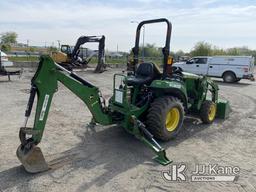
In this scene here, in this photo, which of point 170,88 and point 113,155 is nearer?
point 113,155

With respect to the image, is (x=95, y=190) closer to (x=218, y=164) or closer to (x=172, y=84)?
(x=218, y=164)

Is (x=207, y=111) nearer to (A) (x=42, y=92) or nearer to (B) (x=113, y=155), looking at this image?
(B) (x=113, y=155)

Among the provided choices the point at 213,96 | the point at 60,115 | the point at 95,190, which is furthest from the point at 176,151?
the point at 60,115

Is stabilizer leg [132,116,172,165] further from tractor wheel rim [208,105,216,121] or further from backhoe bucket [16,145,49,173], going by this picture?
tractor wheel rim [208,105,216,121]

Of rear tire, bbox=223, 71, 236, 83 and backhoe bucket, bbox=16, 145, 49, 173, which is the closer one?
backhoe bucket, bbox=16, 145, 49, 173

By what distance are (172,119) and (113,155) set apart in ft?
5.31

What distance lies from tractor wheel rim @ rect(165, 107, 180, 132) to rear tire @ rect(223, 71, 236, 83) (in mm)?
13777

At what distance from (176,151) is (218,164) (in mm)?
803

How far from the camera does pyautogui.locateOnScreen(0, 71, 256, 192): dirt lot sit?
3.74 metres

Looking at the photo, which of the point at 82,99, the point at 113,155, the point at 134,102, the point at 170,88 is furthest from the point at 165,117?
the point at 82,99

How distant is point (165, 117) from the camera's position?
16.9 feet

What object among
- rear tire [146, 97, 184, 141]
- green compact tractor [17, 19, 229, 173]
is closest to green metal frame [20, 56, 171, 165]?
green compact tractor [17, 19, 229, 173]

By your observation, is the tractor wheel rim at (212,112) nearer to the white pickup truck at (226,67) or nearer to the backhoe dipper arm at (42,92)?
the backhoe dipper arm at (42,92)

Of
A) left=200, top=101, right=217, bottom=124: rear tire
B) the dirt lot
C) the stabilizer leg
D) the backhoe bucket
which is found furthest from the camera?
left=200, top=101, right=217, bottom=124: rear tire
